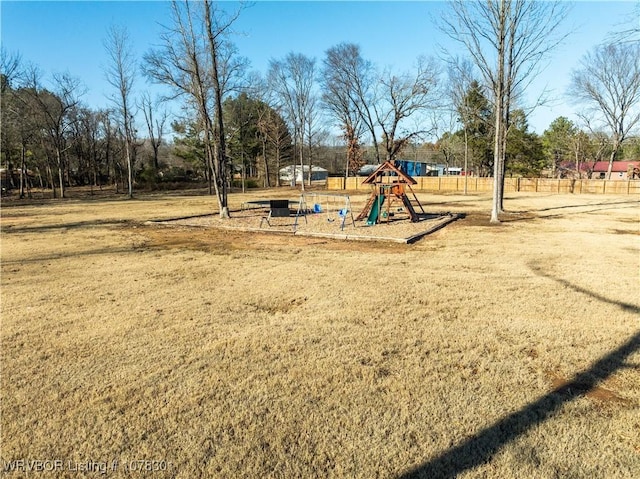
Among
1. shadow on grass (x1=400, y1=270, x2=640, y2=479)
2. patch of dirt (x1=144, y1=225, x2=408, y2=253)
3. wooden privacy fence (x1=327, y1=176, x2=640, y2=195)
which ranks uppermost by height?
wooden privacy fence (x1=327, y1=176, x2=640, y2=195)

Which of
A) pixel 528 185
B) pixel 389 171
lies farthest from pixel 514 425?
pixel 528 185

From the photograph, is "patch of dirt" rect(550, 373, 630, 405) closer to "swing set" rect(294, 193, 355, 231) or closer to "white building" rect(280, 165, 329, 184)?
"swing set" rect(294, 193, 355, 231)

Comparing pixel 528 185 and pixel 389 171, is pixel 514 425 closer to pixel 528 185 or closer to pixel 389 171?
pixel 389 171

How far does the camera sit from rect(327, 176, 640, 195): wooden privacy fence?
31.6 meters

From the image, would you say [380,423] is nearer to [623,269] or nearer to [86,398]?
[86,398]

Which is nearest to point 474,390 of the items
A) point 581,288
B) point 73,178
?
point 581,288

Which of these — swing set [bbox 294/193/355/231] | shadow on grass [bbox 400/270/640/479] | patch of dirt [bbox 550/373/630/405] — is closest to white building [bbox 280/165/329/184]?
swing set [bbox 294/193/355/231]

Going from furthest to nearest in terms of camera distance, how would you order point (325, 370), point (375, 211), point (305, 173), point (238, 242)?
point (305, 173) → point (375, 211) → point (238, 242) → point (325, 370)

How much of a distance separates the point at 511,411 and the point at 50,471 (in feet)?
9.82

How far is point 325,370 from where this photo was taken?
3445mm

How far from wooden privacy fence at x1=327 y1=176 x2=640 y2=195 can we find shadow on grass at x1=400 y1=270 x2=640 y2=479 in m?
26.7

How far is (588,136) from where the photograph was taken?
180 ft

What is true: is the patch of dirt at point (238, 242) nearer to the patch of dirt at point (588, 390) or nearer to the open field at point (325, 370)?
the open field at point (325, 370)

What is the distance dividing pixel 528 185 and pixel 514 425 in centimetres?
3751
